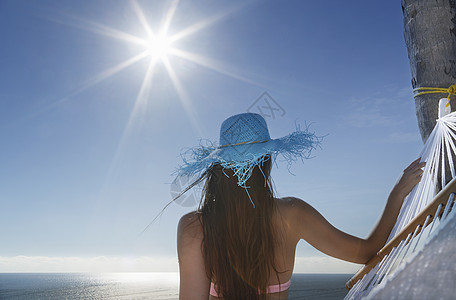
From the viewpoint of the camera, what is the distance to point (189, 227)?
1.32 metres

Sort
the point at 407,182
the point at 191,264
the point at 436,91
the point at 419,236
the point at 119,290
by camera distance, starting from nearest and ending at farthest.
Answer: the point at 419,236, the point at 191,264, the point at 407,182, the point at 436,91, the point at 119,290

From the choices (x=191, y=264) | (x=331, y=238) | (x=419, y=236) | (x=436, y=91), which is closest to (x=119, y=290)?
(x=191, y=264)

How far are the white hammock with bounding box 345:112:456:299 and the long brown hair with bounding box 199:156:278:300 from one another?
13.0 inches

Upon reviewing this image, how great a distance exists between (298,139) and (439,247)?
95cm

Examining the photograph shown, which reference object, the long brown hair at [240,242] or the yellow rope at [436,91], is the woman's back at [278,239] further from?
the yellow rope at [436,91]

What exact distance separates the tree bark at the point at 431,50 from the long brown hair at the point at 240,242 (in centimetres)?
91

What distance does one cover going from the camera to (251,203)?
4.33 ft

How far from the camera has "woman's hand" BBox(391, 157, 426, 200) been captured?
1428 mm

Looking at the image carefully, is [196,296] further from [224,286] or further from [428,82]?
[428,82]

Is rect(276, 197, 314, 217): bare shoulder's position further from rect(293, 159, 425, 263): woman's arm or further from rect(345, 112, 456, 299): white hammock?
rect(345, 112, 456, 299): white hammock

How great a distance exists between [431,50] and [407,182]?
0.65 m

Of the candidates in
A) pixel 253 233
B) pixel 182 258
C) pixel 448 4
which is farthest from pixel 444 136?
pixel 182 258

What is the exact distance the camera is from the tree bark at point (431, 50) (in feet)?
5.22

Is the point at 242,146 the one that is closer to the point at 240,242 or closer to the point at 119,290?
the point at 240,242
